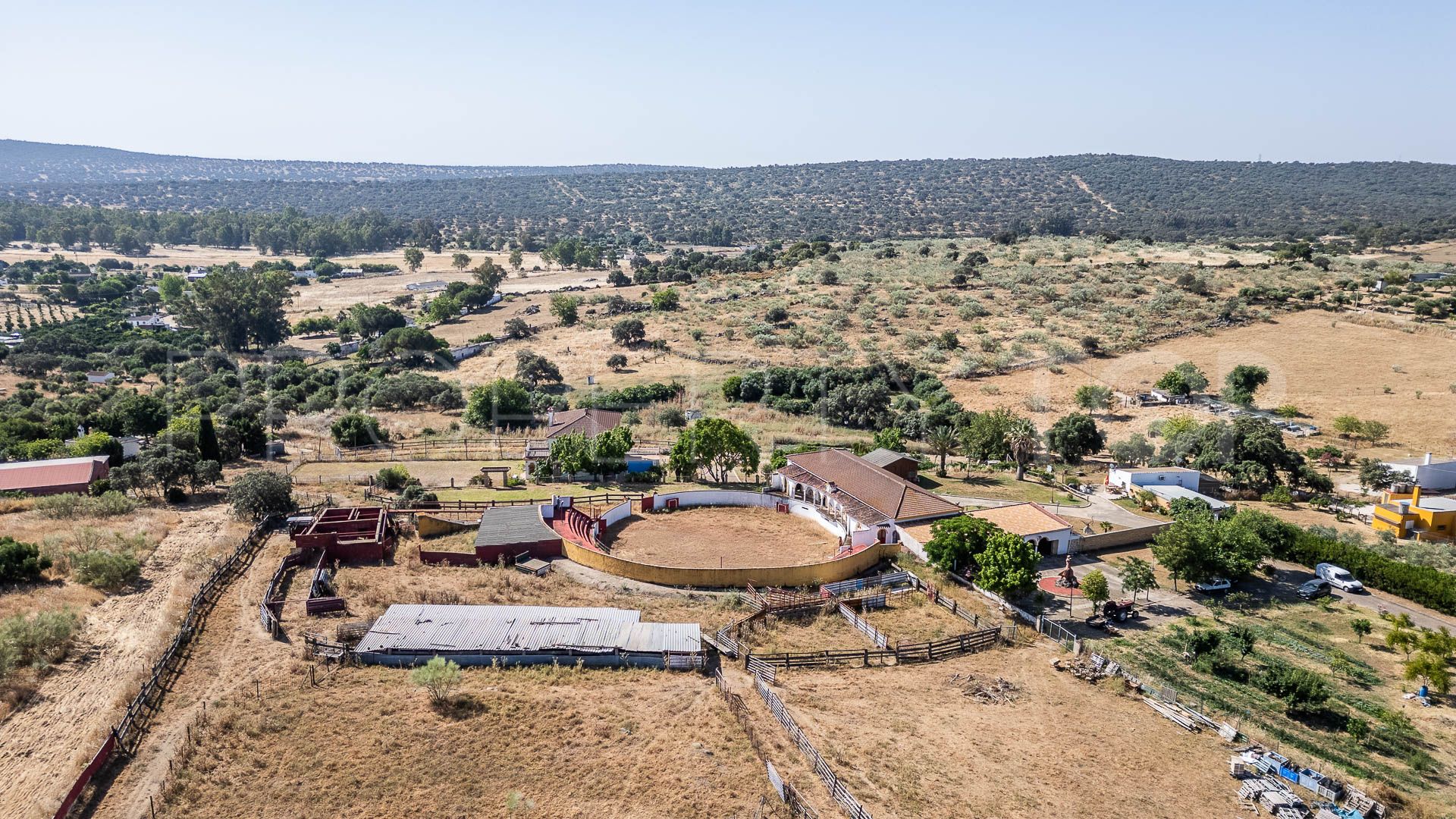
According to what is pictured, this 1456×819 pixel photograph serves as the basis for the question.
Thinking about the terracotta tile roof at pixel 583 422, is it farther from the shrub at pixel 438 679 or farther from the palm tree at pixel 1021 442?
the shrub at pixel 438 679

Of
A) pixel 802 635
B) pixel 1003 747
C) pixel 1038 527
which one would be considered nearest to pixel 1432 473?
pixel 1038 527

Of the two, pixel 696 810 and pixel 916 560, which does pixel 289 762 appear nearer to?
pixel 696 810

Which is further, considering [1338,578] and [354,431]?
[354,431]

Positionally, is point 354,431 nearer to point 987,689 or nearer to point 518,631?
point 518,631

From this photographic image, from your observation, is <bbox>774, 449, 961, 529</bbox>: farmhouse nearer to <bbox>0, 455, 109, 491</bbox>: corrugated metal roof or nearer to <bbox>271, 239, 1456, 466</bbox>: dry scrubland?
<bbox>271, 239, 1456, 466</bbox>: dry scrubland

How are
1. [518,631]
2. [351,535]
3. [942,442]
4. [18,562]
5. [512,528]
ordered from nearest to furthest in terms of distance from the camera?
[518,631] < [18,562] < [351,535] < [512,528] < [942,442]

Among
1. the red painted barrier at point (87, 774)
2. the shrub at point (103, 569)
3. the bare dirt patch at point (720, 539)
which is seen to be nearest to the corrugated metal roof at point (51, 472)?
the shrub at point (103, 569)

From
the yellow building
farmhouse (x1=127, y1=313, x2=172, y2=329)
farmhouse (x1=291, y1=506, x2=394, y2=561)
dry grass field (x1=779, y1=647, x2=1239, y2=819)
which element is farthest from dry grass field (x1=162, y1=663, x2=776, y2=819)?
farmhouse (x1=127, y1=313, x2=172, y2=329)
